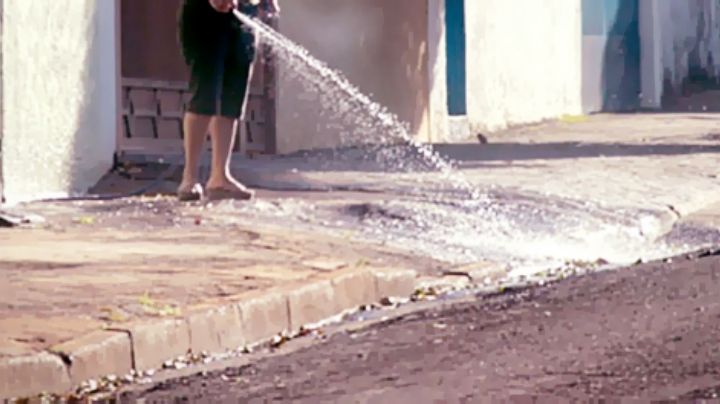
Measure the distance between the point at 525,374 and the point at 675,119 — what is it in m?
18.1

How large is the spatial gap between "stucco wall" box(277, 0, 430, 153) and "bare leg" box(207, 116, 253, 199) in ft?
14.1

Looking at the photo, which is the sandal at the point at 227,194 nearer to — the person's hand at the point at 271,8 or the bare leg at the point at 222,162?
the bare leg at the point at 222,162

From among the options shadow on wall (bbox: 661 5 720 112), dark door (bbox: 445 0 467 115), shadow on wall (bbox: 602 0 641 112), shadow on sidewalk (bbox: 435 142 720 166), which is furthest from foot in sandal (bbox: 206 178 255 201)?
shadow on wall (bbox: 661 5 720 112)

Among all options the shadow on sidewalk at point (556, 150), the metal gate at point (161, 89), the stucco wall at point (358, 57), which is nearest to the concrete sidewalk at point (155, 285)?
the metal gate at point (161, 89)

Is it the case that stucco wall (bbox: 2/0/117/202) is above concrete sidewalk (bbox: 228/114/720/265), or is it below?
above

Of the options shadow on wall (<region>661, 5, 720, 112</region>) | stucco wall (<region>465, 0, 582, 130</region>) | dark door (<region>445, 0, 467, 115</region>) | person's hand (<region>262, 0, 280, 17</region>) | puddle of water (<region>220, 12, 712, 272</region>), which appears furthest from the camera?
shadow on wall (<region>661, 5, 720, 112</region>)

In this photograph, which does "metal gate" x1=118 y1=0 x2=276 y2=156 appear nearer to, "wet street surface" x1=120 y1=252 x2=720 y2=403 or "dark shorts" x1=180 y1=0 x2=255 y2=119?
"dark shorts" x1=180 y1=0 x2=255 y2=119

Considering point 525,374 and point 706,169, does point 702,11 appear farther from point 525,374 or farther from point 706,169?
point 525,374

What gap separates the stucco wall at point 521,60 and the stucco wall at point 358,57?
1944mm

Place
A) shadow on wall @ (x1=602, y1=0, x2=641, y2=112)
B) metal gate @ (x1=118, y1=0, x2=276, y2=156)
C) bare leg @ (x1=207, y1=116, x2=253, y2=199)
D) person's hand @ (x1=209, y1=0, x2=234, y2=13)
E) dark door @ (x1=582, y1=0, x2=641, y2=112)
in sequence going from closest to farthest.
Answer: person's hand @ (x1=209, y1=0, x2=234, y2=13), bare leg @ (x1=207, y1=116, x2=253, y2=199), metal gate @ (x1=118, y1=0, x2=276, y2=156), dark door @ (x1=582, y1=0, x2=641, y2=112), shadow on wall @ (x1=602, y1=0, x2=641, y2=112)

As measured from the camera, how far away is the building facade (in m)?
11.4

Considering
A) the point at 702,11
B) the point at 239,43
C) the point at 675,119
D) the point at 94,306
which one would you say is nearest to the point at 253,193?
the point at 239,43

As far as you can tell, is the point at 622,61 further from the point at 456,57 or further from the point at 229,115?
the point at 229,115

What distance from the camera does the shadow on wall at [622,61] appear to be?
26516mm
